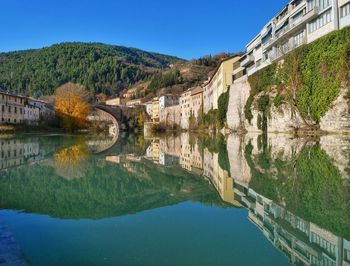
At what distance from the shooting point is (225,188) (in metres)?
11.6

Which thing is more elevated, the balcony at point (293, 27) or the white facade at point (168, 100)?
the balcony at point (293, 27)

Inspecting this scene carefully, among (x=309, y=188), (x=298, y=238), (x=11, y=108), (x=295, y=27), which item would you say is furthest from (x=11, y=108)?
(x=298, y=238)

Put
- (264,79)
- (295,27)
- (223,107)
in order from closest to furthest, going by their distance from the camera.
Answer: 1. (295,27)
2. (264,79)
3. (223,107)

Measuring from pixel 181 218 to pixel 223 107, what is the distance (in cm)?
5461

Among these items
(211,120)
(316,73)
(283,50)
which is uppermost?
(283,50)

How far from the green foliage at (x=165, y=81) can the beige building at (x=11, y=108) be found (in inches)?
3608

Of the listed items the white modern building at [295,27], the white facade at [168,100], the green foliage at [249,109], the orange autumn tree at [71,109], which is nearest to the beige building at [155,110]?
the white facade at [168,100]

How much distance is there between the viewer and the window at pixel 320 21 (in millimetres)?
34969

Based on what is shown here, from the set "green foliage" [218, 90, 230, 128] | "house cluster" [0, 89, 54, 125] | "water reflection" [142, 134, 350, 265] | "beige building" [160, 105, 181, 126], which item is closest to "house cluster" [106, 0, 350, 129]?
"green foliage" [218, 90, 230, 128]

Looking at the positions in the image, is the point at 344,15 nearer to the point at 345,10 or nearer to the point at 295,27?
the point at 345,10

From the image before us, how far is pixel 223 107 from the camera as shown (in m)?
61.6

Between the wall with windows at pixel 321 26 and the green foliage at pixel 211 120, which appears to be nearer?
the wall with windows at pixel 321 26

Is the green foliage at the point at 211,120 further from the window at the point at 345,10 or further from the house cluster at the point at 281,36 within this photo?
the window at the point at 345,10

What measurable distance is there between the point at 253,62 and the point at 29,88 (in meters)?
145
